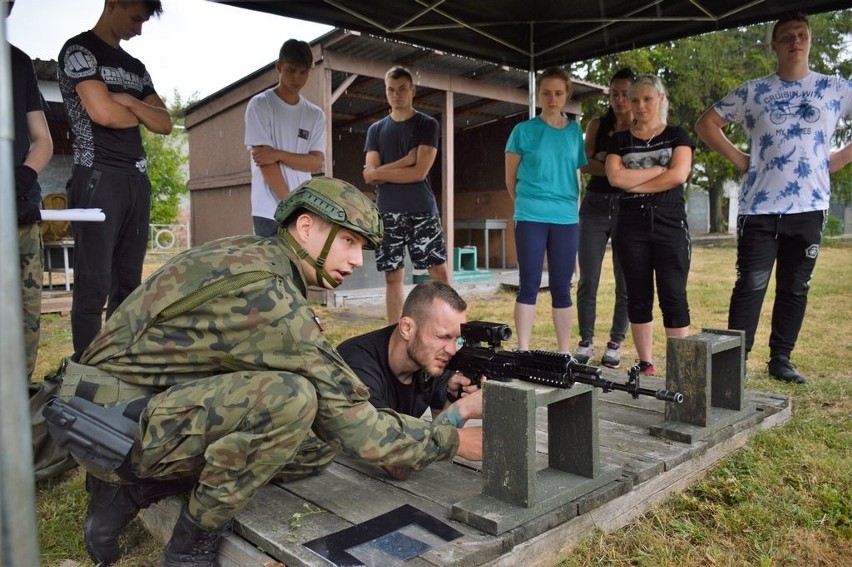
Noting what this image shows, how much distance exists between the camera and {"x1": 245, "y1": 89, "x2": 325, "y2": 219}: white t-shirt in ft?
14.2

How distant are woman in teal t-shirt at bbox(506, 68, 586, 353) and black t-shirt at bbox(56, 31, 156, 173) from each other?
2.30 meters

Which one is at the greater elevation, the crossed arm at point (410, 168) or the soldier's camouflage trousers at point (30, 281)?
the crossed arm at point (410, 168)

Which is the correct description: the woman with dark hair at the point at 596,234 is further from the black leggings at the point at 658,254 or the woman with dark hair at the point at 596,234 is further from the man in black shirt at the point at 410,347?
the man in black shirt at the point at 410,347

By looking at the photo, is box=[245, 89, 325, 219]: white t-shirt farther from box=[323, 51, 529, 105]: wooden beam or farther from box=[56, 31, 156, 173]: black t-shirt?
box=[323, 51, 529, 105]: wooden beam

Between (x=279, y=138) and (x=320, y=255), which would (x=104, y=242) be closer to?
(x=279, y=138)

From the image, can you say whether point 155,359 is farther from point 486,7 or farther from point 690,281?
point 690,281

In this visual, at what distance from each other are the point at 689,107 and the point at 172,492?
2001cm

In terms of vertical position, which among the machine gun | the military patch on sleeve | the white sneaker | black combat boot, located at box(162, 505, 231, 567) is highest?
the military patch on sleeve

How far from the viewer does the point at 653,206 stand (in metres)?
3.99

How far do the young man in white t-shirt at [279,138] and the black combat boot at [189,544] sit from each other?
2445 mm

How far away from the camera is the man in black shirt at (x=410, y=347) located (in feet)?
8.42

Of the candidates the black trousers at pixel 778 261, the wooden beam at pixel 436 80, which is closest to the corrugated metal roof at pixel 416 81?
the wooden beam at pixel 436 80

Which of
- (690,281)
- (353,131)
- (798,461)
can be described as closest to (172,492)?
(798,461)

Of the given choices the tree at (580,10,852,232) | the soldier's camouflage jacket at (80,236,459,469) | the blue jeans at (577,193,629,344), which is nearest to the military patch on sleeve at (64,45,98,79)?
the soldier's camouflage jacket at (80,236,459,469)
